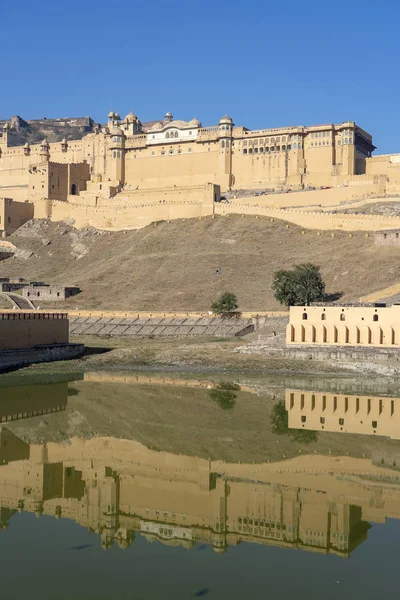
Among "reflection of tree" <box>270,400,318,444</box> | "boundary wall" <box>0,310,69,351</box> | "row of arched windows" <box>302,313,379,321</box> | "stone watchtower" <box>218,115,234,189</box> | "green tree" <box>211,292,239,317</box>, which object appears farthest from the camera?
"stone watchtower" <box>218,115,234,189</box>

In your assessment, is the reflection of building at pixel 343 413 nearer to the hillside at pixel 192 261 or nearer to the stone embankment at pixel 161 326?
the stone embankment at pixel 161 326

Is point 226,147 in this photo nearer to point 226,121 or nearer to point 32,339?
point 226,121

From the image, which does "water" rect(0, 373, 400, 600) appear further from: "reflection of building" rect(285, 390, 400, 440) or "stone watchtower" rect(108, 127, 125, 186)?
"stone watchtower" rect(108, 127, 125, 186)

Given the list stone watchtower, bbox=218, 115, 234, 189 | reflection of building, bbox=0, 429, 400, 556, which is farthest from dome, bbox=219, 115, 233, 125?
reflection of building, bbox=0, 429, 400, 556

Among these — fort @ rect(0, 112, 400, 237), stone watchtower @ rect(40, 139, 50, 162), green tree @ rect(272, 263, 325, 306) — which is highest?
stone watchtower @ rect(40, 139, 50, 162)

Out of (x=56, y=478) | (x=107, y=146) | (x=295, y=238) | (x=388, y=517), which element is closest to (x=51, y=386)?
(x=56, y=478)

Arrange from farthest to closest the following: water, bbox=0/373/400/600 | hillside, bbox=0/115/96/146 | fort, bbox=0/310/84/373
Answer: hillside, bbox=0/115/96/146
fort, bbox=0/310/84/373
water, bbox=0/373/400/600

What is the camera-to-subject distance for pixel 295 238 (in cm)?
5775

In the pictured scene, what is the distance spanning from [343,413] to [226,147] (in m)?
50.9

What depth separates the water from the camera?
11.4 meters

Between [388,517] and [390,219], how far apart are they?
42965 millimetres

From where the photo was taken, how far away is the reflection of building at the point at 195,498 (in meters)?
13.4

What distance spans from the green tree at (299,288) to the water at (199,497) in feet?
56.3

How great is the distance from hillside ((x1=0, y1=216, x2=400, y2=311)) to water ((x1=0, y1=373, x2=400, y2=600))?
2236cm
